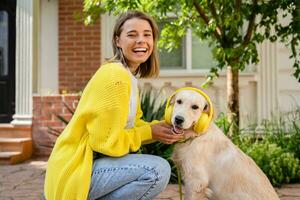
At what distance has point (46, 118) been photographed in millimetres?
6719

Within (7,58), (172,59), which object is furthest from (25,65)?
(172,59)

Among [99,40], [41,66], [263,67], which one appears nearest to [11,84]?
[41,66]

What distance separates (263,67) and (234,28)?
2.75 meters

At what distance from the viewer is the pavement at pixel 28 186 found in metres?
4.08

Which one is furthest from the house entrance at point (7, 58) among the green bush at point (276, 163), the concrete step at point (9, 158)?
the green bush at point (276, 163)

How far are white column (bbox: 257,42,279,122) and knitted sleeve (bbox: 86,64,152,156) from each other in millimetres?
5399

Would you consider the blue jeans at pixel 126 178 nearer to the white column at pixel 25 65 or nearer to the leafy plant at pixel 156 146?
the leafy plant at pixel 156 146

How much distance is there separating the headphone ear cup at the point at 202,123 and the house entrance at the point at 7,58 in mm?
5931

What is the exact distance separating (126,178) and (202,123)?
1.83ft

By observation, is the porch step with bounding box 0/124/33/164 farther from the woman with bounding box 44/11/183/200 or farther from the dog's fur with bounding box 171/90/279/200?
the dog's fur with bounding box 171/90/279/200

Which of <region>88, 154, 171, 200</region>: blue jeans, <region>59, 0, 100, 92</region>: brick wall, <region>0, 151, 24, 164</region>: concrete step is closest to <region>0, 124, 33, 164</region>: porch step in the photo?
<region>0, 151, 24, 164</region>: concrete step

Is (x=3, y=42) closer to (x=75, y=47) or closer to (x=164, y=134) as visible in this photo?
(x=75, y=47)

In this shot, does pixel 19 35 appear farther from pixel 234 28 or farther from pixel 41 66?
pixel 234 28

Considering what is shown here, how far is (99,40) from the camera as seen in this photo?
739 cm
